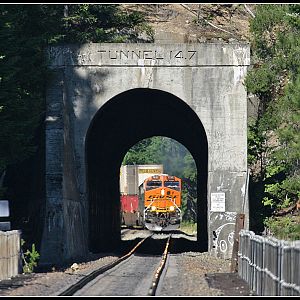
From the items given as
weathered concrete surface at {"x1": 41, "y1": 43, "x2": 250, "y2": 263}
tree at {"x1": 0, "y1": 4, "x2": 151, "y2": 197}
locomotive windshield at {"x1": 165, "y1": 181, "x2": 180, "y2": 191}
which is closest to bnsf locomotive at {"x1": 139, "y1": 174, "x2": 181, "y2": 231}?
locomotive windshield at {"x1": 165, "y1": 181, "x2": 180, "y2": 191}

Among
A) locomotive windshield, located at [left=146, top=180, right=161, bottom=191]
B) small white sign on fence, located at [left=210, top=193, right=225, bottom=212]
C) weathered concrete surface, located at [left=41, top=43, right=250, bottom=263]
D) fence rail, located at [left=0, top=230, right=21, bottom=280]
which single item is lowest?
fence rail, located at [left=0, top=230, right=21, bottom=280]

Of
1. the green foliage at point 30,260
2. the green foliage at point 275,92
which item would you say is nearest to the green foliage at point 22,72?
the green foliage at point 30,260

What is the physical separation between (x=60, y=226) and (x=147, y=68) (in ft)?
26.8

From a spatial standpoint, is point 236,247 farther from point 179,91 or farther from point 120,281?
point 179,91

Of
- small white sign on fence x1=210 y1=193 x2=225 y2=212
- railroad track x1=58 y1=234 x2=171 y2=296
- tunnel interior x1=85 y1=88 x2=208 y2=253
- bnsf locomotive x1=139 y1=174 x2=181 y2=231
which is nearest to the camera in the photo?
railroad track x1=58 y1=234 x2=171 y2=296

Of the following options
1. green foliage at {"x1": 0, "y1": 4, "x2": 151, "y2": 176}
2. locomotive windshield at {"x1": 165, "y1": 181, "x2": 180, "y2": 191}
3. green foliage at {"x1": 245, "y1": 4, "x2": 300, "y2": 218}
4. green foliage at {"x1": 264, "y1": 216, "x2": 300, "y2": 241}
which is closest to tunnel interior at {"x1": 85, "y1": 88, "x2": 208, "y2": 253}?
green foliage at {"x1": 245, "y1": 4, "x2": 300, "y2": 218}

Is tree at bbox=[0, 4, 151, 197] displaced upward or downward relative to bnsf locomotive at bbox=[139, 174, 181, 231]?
upward

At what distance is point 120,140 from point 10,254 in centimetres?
2705

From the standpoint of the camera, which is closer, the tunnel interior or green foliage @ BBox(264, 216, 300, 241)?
green foliage @ BBox(264, 216, 300, 241)

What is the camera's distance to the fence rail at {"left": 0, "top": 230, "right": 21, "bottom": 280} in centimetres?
2375

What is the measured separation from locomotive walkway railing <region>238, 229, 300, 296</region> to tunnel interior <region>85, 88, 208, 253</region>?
16.7 m

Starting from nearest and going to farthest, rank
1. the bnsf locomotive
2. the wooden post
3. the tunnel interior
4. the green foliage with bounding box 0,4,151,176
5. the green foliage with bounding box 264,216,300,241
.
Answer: the wooden post < the green foliage with bounding box 0,4,151,176 < the green foliage with bounding box 264,216,300,241 < the tunnel interior < the bnsf locomotive

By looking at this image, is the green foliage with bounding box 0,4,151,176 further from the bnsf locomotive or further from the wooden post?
the bnsf locomotive

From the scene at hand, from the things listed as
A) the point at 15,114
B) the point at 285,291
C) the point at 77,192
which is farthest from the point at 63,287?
the point at 77,192
